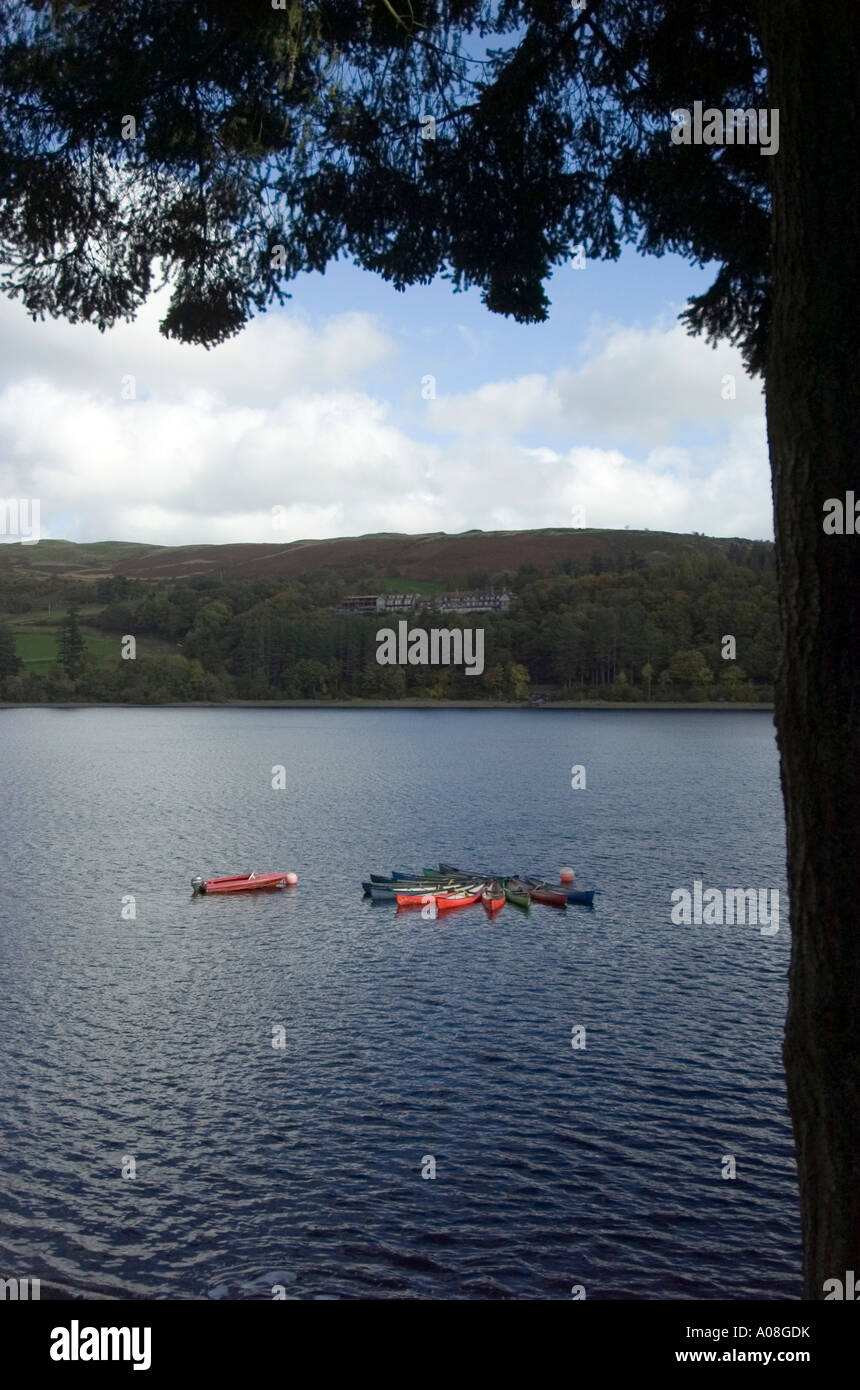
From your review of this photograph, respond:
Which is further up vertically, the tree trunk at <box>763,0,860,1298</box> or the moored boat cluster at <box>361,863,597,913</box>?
the tree trunk at <box>763,0,860,1298</box>

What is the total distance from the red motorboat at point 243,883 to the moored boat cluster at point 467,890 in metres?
3.88

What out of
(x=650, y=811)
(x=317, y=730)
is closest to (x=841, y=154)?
(x=650, y=811)

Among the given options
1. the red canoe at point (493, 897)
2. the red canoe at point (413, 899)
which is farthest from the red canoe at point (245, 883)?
the red canoe at point (493, 897)

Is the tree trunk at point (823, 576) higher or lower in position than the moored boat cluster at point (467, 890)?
higher

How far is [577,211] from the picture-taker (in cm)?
855

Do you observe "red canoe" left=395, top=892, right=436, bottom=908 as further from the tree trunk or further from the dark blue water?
the tree trunk

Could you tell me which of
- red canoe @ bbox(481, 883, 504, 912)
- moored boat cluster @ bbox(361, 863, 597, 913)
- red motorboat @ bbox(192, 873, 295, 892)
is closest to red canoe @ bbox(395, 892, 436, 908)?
moored boat cluster @ bbox(361, 863, 597, 913)

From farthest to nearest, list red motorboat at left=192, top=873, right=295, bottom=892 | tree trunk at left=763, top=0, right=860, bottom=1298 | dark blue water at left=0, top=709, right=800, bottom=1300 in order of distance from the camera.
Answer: red motorboat at left=192, top=873, right=295, bottom=892
dark blue water at left=0, top=709, right=800, bottom=1300
tree trunk at left=763, top=0, right=860, bottom=1298

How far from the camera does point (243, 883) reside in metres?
45.2

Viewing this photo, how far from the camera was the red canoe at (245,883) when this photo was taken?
1768 inches

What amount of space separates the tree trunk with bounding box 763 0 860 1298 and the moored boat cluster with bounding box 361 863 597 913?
36.4m

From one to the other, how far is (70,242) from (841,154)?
18.6 feet

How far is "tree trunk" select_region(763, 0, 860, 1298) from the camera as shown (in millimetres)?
4539

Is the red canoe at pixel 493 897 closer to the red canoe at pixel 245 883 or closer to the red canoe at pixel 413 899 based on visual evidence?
the red canoe at pixel 413 899
